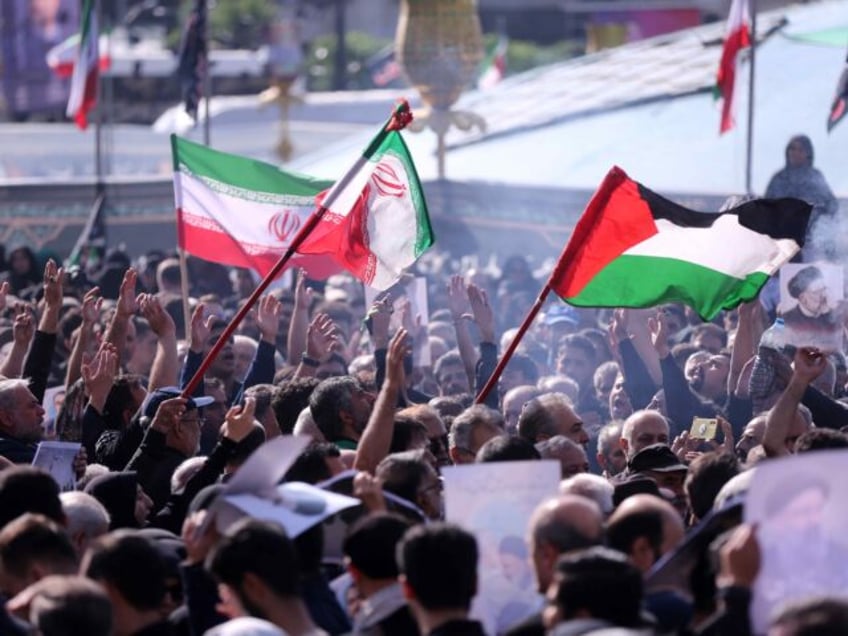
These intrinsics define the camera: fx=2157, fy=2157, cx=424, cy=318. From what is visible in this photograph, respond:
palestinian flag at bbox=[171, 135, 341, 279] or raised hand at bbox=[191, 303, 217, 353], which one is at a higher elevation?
palestinian flag at bbox=[171, 135, 341, 279]

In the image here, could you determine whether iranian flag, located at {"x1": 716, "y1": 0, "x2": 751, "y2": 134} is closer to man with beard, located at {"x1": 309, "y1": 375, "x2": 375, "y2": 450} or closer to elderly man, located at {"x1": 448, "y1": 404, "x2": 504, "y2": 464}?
man with beard, located at {"x1": 309, "y1": 375, "x2": 375, "y2": 450}

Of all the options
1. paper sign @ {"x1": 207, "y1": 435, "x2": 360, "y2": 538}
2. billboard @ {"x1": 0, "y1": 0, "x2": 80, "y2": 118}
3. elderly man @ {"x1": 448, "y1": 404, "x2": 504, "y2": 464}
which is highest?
paper sign @ {"x1": 207, "y1": 435, "x2": 360, "y2": 538}

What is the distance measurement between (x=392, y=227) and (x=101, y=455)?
1885mm

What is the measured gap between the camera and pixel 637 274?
29.1 feet

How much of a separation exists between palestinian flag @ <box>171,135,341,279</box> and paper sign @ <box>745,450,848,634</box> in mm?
6473

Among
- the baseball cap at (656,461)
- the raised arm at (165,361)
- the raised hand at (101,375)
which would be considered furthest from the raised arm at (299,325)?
the baseball cap at (656,461)

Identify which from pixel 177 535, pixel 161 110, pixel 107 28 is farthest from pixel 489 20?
pixel 177 535

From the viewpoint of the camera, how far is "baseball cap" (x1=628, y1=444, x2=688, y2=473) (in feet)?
25.4

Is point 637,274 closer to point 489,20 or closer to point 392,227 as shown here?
point 392,227

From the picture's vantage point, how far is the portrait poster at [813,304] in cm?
1007

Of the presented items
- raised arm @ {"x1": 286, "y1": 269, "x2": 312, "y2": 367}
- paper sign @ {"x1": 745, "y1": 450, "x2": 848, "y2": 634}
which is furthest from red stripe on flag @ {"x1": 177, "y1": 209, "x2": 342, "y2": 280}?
paper sign @ {"x1": 745, "y1": 450, "x2": 848, "y2": 634}

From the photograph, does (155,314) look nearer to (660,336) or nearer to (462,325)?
(462,325)

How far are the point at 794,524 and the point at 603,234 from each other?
404 centimetres

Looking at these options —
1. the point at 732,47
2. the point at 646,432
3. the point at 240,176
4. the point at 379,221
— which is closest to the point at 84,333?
the point at 379,221
